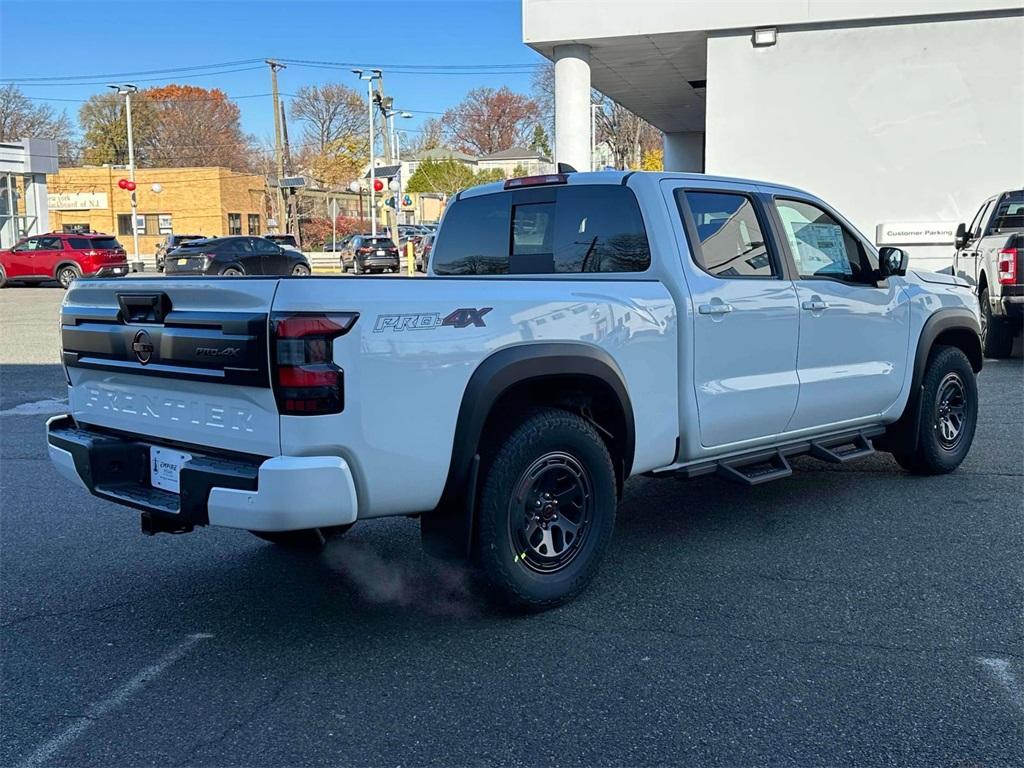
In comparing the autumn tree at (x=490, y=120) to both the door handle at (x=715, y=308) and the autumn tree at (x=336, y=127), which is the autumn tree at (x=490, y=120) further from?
the door handle at (x=715, y=308)

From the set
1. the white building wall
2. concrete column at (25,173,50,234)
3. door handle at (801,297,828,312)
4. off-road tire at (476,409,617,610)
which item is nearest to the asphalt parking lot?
off-road tire at (476,409,617,610)

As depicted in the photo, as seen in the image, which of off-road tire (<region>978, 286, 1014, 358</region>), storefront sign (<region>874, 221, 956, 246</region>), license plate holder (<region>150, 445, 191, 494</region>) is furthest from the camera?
storefront sign (<region>874, 221, 956, 246</region>)

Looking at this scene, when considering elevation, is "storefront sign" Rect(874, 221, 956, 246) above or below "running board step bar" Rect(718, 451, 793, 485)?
above

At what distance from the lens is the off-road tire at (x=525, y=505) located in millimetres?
3982

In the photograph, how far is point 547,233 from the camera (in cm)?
526

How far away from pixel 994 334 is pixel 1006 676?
9.89 metres

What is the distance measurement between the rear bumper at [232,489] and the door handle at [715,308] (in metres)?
2.10

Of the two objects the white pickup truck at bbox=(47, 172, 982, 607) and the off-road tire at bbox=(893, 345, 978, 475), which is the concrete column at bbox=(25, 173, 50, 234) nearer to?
the white pickup truck at bbox=(47, 172, 982, 607)

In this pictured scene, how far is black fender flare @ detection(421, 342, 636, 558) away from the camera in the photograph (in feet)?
12.5

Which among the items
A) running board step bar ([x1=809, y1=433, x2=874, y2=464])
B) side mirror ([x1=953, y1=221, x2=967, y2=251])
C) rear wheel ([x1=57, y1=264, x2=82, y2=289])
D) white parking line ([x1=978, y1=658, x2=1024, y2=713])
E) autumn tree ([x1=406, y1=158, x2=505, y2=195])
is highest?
autumn tree ([x1=406, y1=158, x2=505, y2=195])

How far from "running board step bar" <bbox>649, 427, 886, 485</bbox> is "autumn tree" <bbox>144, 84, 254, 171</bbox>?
269ft

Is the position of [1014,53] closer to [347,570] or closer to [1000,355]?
[1000,355]

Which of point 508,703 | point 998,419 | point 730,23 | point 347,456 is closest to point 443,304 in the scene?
point 347,456

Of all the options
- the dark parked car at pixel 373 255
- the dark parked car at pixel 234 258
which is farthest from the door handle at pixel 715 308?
the dark parked car at pixel 373 255
